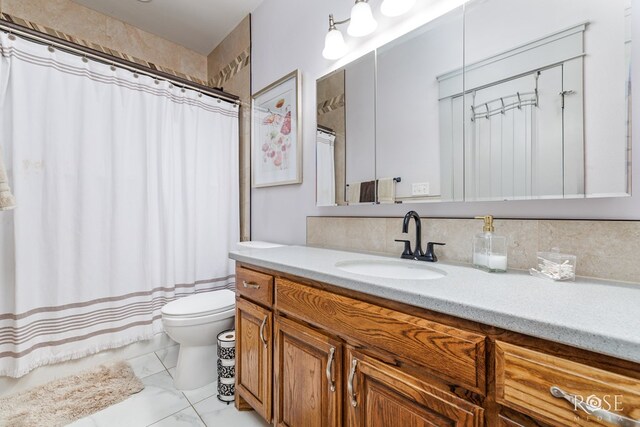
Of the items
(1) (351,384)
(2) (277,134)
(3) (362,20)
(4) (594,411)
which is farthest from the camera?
(2) (277,134)

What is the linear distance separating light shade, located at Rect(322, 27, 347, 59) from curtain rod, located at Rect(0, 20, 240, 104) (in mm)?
1125

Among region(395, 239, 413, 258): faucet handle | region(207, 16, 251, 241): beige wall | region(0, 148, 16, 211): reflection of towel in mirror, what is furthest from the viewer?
region(207, 16, 251, 241): beige wall

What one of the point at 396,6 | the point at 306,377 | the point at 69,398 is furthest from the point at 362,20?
the point at 69,398

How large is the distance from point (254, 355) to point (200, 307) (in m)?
0.54

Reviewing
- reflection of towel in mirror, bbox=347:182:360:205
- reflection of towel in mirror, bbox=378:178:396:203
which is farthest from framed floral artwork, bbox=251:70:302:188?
reflection of towel in mirror, bbox=378:178:396:203

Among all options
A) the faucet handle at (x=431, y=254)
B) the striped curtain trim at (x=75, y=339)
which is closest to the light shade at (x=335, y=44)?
the faucet handle at (x=431, y=254)

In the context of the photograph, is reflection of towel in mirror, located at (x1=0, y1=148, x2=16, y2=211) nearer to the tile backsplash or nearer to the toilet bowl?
the toilet bowl

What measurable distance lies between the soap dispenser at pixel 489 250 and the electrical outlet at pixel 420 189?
0.98 ft

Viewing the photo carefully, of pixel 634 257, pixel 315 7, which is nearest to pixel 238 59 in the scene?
pixel 315 7

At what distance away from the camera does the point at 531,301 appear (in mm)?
638

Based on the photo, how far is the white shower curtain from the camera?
59.7 inches

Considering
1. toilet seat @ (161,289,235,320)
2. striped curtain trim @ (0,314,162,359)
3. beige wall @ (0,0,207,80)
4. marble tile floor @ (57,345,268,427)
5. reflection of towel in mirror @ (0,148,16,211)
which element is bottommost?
marble tile floor @ (57,345,268,427)

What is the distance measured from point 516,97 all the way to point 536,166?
0.83 ft

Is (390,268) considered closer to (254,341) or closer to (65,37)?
(254,341)
